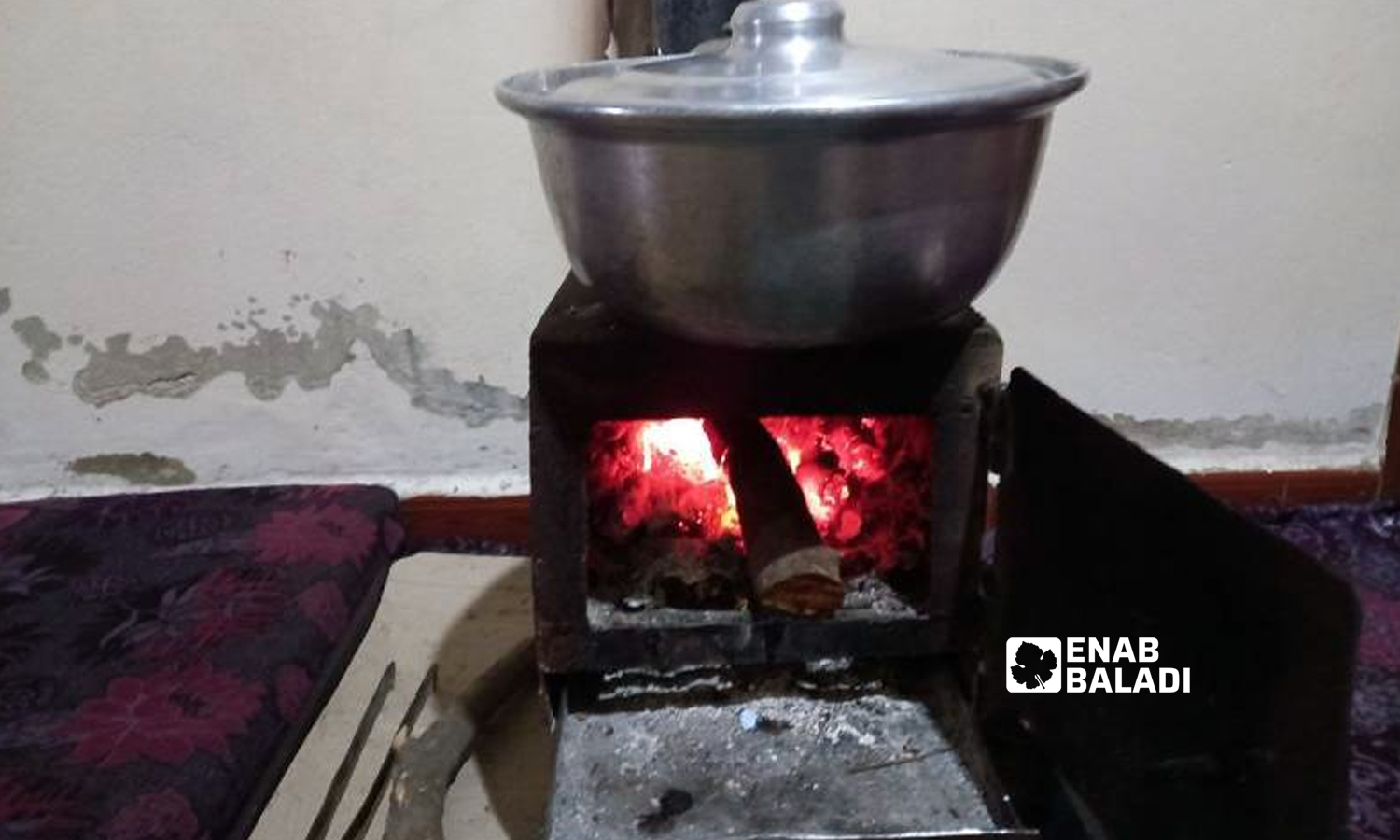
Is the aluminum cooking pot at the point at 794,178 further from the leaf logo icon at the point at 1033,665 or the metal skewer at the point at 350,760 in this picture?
the metal skewer at the point at 350,760

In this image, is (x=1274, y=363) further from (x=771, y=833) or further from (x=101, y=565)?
(x=101, y=565)

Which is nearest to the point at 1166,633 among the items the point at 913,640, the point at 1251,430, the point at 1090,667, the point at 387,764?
the point at 1090,667

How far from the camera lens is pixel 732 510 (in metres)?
1.11

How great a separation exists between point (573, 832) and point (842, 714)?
0.28 metres

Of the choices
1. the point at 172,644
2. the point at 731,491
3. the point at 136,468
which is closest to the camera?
the point at 731,491

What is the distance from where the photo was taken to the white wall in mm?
1446

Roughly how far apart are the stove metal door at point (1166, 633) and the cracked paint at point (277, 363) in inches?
37.2

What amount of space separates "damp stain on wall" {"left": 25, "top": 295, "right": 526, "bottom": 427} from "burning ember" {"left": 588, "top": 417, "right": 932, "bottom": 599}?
0.59m

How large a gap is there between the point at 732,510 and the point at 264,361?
2.80 ft

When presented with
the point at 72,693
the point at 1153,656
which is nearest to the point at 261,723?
the point at 72,693

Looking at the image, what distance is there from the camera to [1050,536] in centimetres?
87

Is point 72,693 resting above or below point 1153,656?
below

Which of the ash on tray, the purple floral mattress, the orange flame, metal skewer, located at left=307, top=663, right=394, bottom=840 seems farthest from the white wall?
the ash on tray

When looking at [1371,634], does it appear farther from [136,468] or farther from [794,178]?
[136,468]
